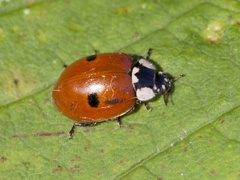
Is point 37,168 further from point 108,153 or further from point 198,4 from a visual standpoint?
point 198,4

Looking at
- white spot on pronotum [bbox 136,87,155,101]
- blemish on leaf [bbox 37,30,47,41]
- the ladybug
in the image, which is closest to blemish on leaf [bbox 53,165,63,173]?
the ladybug

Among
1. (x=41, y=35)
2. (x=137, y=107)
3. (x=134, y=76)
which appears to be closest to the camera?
(x=134, y=76)

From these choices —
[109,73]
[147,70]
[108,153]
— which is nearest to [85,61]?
[109,73]

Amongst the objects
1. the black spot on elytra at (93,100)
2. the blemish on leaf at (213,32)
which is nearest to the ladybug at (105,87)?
the black spot on elytra at (93,100)

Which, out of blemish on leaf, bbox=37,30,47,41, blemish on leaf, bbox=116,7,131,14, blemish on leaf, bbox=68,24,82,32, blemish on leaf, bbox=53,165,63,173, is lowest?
blemish on leaf, bbox=53,165,63,173

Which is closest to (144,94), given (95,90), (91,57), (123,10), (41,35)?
(95,90)

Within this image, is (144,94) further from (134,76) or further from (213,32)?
(213,32)

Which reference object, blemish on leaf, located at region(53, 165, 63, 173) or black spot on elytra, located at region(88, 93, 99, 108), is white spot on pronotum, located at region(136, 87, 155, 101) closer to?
black spot on elytra, located at region(88, 93, 99, 108)
